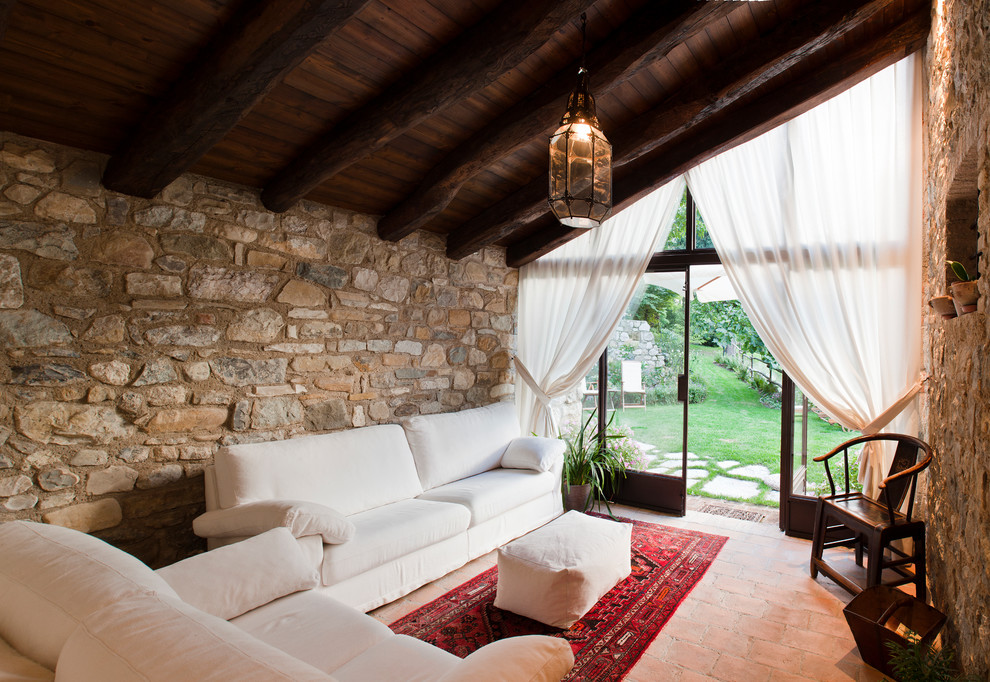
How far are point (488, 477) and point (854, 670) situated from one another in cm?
232

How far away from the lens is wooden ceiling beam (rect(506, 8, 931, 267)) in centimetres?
309

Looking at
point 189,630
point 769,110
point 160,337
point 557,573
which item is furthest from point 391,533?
point 769,110

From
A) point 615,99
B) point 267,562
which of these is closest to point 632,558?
point 267,562

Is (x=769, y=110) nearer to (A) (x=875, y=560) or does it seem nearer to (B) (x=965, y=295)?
(B) (x=965, y=295)

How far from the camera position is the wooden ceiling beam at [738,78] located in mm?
2775

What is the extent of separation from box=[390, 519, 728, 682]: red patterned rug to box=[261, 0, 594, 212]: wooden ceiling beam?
241 centimetres

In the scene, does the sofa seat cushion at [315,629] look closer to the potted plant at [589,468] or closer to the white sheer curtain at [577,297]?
the potted plant at [589,468]

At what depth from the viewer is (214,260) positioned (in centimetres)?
302

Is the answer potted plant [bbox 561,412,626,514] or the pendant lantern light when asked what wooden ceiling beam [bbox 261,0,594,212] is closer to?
the pendant lantern light

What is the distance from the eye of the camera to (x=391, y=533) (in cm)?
289

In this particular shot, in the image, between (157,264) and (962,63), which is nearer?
(962,63)

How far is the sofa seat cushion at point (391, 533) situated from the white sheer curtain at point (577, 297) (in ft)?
6.09

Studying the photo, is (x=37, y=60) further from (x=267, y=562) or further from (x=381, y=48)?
(x=267, y=562)

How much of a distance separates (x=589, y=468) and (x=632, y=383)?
83 cm
